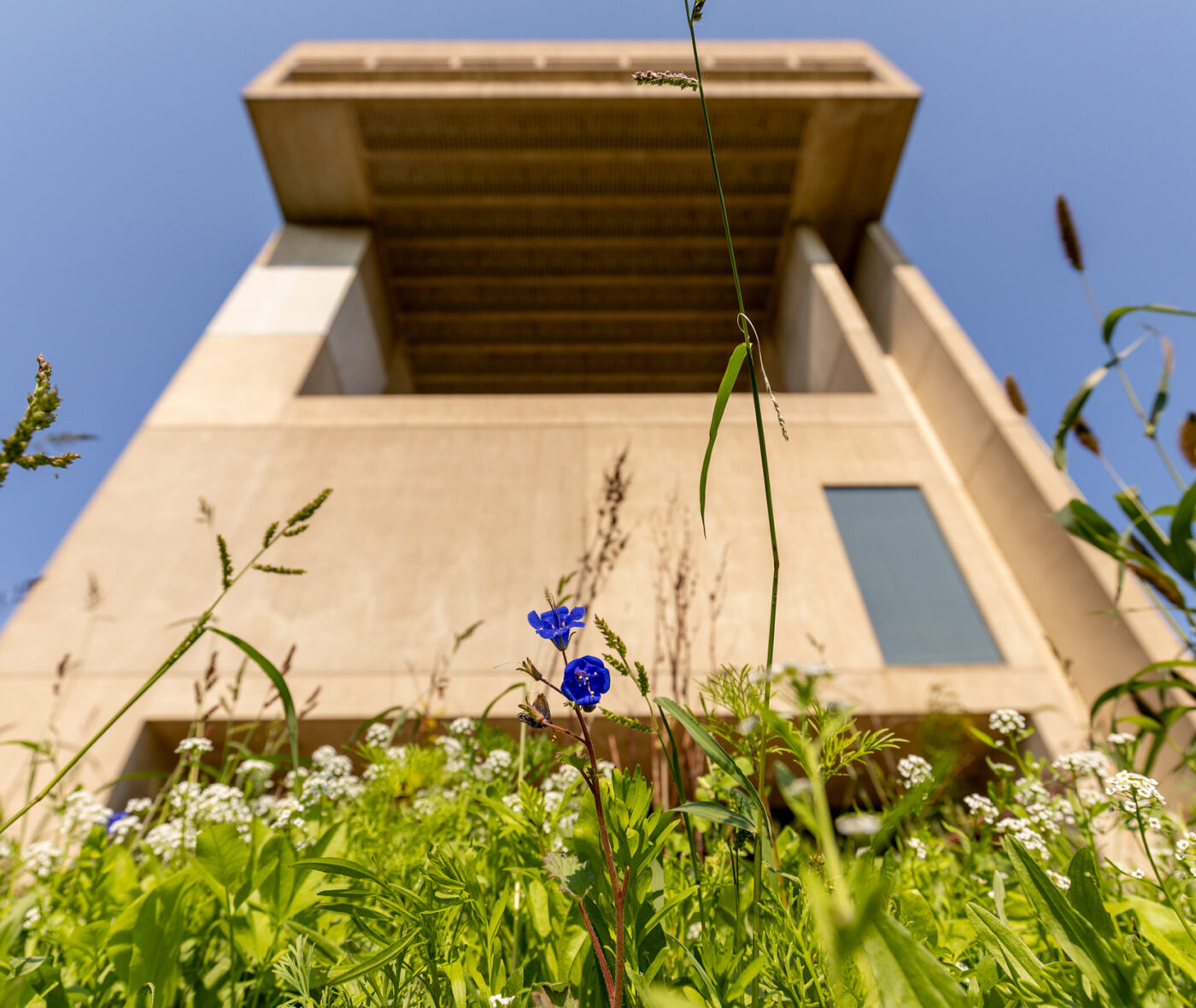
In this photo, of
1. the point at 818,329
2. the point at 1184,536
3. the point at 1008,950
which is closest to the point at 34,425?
the point at 1008,950

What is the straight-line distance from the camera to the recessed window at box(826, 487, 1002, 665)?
388 cm

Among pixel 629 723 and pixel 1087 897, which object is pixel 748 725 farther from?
pixel 1087 897

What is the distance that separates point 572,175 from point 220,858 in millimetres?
8359

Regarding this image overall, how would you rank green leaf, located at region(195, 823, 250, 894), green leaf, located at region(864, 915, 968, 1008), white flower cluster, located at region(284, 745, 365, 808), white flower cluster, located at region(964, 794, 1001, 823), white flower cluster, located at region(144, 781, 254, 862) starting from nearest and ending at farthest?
green leaf, located at region(864, 915, 968, 1008), green leaf, located at region(195, 823, 250, 894), white flower cluster, located at region(964, 794, 1001, 823), white flower cluster, located at region(284, 745, 365, 808), white flower cluster, located at region(144, 781, 254, 862)

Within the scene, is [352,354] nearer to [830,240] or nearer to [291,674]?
[291,674]

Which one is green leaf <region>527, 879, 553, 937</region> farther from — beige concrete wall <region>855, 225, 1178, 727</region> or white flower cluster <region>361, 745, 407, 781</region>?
beige concrete wall <region>855, 225, 1178, 727</region>

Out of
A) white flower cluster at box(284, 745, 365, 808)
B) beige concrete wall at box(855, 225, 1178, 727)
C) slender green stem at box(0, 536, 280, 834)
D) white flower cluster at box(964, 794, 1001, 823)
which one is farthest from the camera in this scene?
beige concrete wall at box(855, 225, 1178, 727)

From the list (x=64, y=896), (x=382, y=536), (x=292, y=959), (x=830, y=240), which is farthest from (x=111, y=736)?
(x=830, y=240)

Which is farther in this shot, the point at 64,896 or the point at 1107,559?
the point at 1107,559

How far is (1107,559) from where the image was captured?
3752mm

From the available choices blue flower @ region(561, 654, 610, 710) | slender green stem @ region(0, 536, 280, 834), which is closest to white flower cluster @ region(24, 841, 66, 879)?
slender green stem @ region(0, 536, 280, 834)

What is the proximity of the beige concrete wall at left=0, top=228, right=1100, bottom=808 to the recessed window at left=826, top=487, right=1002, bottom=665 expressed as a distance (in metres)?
0.09

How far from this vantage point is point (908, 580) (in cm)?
418

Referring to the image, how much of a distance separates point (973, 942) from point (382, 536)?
410cm
